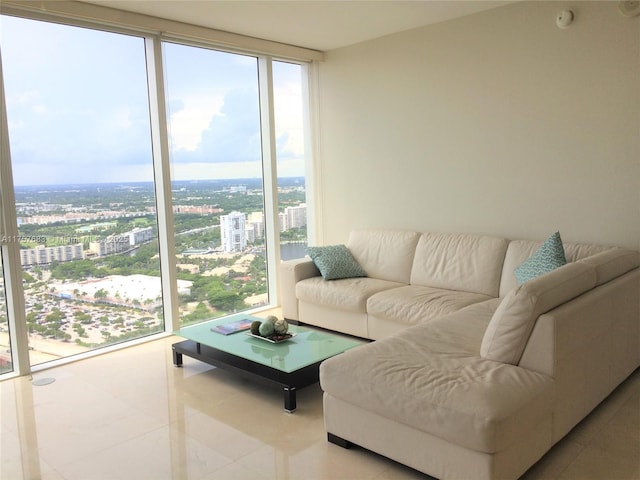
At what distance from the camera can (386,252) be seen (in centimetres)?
486

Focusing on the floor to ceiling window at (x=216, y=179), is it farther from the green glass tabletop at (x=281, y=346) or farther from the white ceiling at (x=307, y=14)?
the green glass tabletop at (x=281, y=346)

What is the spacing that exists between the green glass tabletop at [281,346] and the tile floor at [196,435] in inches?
9.8

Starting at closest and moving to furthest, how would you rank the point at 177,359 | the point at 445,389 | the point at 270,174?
the point at 445,389 < the point at 177,359 < the point at 270,174

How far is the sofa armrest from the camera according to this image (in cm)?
481

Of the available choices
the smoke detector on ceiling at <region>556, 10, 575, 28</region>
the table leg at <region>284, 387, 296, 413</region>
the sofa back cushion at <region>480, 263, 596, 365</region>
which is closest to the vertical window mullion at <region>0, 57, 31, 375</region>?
the table leg at <region>284, 387, 296, 413</region>

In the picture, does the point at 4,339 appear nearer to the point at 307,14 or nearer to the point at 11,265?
the point at 11,265

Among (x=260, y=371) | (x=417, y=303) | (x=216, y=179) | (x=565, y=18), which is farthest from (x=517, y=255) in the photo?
(x=216, y=179)

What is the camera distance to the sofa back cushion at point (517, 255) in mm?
3854

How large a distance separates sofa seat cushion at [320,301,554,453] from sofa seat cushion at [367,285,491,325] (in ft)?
2.89

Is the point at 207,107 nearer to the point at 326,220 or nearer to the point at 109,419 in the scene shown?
the point at 326,220

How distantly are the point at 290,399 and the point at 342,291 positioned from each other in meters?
1.42

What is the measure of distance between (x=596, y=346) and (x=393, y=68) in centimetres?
309

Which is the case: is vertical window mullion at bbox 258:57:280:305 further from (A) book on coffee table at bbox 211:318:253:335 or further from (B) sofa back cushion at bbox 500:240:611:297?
(B) sofa back cushion at bbox 500:240:611:297

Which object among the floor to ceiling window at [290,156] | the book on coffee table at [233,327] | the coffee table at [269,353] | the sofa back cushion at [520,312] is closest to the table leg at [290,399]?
the coffee table at [269,353]
